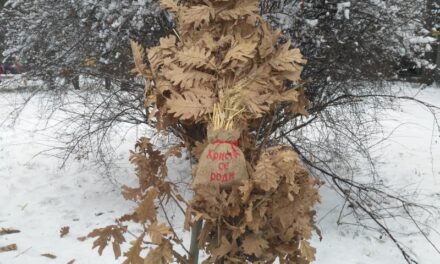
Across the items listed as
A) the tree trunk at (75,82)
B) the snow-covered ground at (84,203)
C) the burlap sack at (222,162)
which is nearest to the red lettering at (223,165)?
the burlap sack at (222,162)

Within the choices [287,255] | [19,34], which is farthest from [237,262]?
[19,34]

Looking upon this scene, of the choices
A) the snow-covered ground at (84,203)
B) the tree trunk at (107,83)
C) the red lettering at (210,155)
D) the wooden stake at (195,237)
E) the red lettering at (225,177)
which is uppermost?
the tree trunk at (107,83)

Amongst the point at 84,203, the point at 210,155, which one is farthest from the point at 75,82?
the point at 210,155

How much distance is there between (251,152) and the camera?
2.32 meters

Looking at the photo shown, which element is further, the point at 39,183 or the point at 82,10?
the point at 39,183

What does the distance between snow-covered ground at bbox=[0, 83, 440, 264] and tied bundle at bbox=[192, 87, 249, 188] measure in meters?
2.19

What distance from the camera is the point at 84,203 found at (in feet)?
17.2

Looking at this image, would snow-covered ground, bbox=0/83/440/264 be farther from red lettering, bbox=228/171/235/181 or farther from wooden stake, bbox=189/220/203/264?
red lettering, bbox=228/171/235/181

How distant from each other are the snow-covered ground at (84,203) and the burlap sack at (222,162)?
2.19 metres

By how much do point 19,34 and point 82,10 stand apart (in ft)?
3.79

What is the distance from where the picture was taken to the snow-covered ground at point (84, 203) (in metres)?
4.18

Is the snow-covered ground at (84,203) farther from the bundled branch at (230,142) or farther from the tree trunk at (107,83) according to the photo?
the bundled branch at (230,142)

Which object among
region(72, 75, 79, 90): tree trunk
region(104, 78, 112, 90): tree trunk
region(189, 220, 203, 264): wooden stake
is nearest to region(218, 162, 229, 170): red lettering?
region(189, 220, 203, 264): wooden stake

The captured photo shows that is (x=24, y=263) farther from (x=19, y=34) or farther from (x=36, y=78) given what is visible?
(x=19, y=34)
